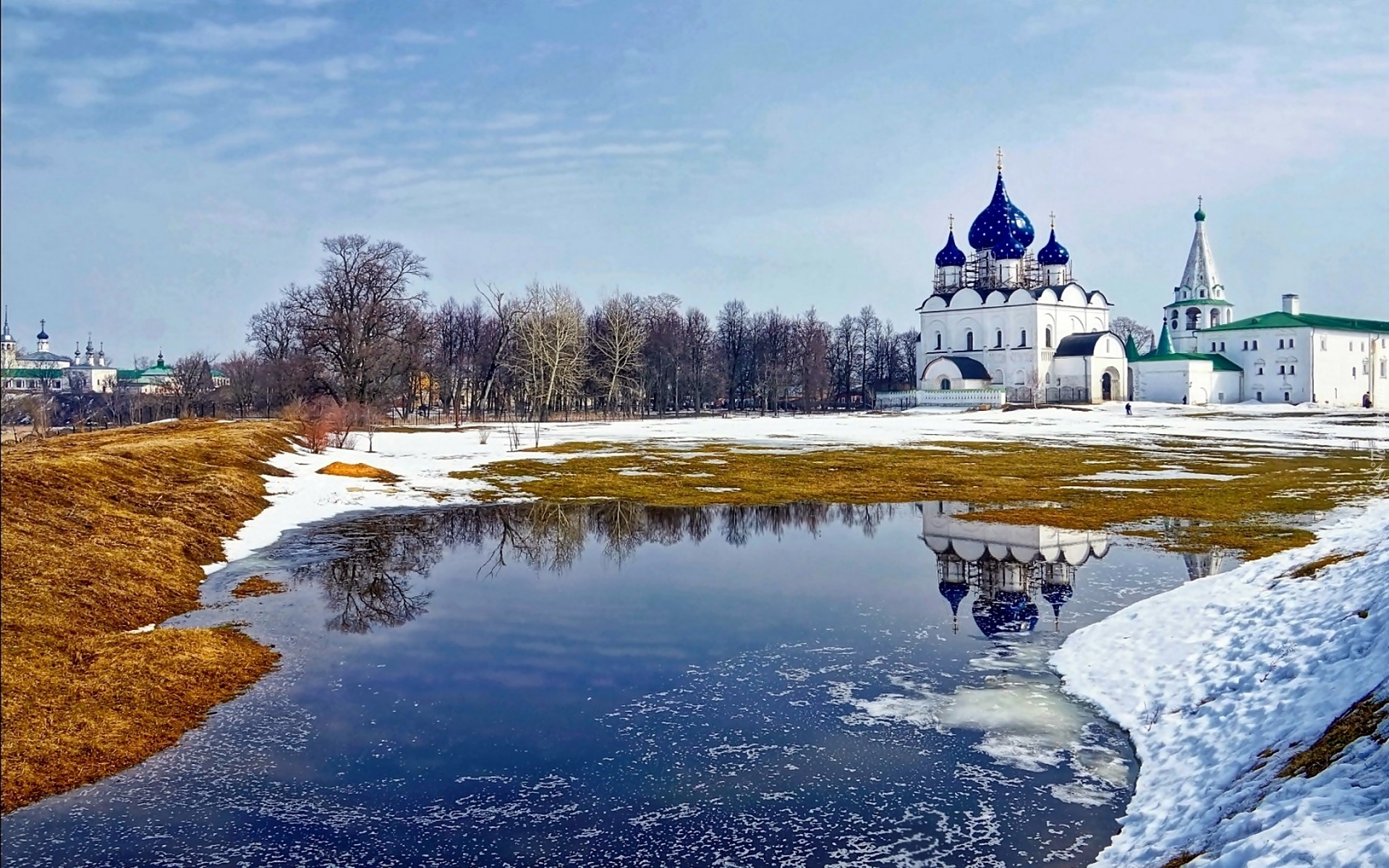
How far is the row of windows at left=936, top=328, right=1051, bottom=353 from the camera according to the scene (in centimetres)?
8669

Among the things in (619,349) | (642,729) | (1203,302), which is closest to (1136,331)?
(1203,302)

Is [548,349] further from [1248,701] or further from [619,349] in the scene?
[1248,701]

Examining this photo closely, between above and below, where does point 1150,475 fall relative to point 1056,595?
above

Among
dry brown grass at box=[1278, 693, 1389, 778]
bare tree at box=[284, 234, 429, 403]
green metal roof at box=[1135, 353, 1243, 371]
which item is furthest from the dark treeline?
dry brown grass at box=[1278, 693, 1389, 778]

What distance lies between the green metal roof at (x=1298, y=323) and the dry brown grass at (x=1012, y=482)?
54.6 metres

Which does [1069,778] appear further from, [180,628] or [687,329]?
[687,329]

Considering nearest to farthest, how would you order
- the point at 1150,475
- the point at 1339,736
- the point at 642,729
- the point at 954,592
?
the point at 1339,736 → the point at 642,729 → the point at 954,592 → the point at 1150,475

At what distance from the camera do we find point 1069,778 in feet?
24.7

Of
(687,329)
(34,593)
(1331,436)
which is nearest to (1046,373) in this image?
(687,329)

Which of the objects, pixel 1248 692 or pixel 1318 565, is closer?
pixel 1248 692

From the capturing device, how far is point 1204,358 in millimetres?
84312

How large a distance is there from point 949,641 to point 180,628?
8862 mm

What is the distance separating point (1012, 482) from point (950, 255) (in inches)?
2876

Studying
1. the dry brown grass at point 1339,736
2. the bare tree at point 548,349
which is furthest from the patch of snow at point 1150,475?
the bare tree at point 548,349
